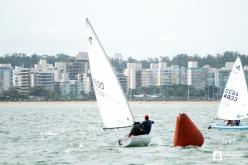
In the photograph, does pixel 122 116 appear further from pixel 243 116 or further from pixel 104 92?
pixel 243 116

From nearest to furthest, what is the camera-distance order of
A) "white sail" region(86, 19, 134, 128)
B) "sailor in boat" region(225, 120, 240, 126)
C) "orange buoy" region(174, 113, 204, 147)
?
"orange buoy" region(174, 113, 204, 147) → "white sail" region(86, 19, 134, 128) → "sailor in boat" region(225, 120, 240, 126)

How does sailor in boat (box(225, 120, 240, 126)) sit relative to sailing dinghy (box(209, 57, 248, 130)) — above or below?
below

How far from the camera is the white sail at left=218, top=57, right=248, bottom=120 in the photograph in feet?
209

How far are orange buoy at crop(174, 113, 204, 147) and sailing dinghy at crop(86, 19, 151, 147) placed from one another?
1771 mm

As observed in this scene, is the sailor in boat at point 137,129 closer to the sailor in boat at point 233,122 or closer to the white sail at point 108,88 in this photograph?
the white sail at point 108,88

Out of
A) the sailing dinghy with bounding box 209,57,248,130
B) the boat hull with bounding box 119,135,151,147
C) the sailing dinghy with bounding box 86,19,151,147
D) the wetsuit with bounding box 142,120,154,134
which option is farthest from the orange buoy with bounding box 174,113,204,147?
the sailing dinghy with bounding box 209,57,248,130

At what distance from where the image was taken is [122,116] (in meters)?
44.5

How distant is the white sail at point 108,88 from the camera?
44219 millimetres

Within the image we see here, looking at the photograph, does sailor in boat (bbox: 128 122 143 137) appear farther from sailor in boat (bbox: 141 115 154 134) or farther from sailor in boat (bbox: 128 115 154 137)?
sailor in boat (bbox: 141 115 154 134)

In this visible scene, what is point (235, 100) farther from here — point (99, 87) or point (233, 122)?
point (99, 87)

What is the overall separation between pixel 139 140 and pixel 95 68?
462cm

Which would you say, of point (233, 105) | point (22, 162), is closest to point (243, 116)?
point (233, 105)

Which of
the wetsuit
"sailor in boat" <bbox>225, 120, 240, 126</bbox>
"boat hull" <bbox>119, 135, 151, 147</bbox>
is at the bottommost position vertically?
"boat hull" <bbox>119, 135, 151, 147</bbox>

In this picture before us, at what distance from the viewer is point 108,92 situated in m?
44.9
